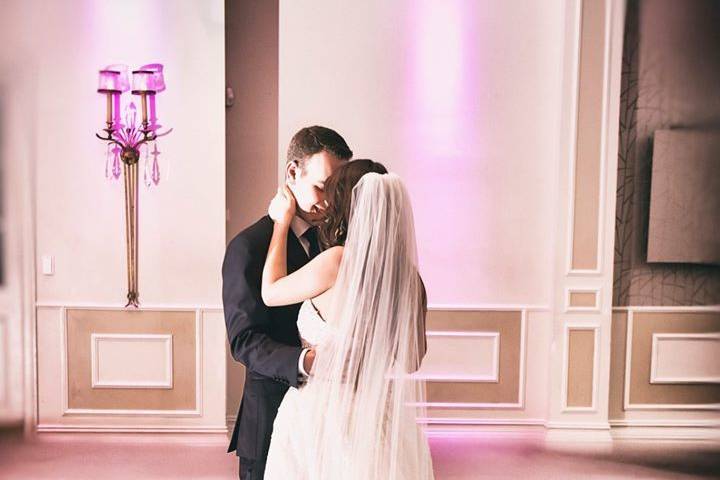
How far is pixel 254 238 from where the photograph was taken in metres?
2.04

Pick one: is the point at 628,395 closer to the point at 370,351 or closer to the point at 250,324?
the point at 370,351

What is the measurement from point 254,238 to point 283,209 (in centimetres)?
13

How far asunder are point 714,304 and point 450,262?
167cm

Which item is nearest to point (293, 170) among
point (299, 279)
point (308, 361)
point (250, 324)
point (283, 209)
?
point (283, 209)

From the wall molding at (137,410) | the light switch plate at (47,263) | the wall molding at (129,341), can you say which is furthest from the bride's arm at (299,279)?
the light switch plate at (47,263)

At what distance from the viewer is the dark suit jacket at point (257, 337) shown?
1.90 metres

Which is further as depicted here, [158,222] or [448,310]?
[448,310]

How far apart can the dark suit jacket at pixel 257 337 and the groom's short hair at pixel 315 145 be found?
0.75 ft

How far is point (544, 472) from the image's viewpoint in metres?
3.64

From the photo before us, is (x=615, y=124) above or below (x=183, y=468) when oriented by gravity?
above

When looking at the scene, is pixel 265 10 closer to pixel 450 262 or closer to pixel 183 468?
pixel 450 262

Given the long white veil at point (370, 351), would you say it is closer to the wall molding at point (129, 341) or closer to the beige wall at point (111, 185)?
the beige wall at point (111, 185)

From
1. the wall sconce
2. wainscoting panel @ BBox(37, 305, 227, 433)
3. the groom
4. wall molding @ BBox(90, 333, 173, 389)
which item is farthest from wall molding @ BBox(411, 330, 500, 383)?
the groom

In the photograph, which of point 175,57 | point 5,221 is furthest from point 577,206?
point 5,221
